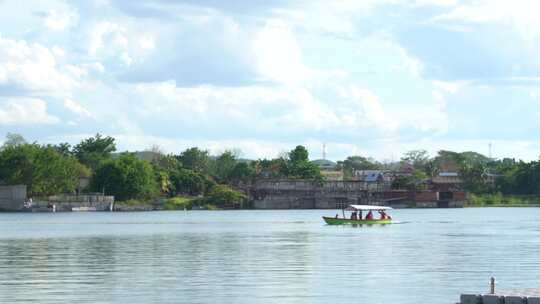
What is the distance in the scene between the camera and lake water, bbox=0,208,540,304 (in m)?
53.7

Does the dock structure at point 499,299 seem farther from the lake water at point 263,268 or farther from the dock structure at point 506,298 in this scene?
the lake water at point 263,268

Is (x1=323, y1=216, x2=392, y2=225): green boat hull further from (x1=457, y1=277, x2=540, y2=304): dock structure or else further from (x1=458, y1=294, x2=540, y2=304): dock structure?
(x1=458, y1=294, x2=540, y2=304): dock structure

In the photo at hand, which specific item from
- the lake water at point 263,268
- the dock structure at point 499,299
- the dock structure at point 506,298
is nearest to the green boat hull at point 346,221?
the lake water at point 263,268

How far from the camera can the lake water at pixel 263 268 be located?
5372 centimetres

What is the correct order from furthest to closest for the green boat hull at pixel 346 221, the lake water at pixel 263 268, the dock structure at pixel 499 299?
the green boat hull at pixel 346 221
the lake water at pixel 263 268
the dock structure at pixel 499 299

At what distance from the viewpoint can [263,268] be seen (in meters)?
68.2

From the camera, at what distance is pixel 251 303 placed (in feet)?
165

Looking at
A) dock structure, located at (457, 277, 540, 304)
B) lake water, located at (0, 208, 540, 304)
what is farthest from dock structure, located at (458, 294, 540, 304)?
lake water, located at (0, 208, 540, 304)

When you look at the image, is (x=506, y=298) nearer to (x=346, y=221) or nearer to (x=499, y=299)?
(x=499, y=299)

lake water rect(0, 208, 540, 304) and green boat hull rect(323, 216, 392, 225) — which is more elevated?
green boat hull rect(323, 216, 392, 225)

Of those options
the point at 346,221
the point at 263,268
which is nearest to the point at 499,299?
the point at 263,268

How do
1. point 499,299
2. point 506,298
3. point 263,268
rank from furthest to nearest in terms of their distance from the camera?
point 263,268, point 499,299, point 506,298

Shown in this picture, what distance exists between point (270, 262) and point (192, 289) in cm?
1747

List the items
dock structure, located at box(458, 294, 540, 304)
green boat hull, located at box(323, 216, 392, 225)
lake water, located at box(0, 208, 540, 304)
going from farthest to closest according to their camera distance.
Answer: green boat hull, located at box(323, 216, 392, 225)
lake water, located at box(0, 208, 540, 304)
dock structure, located at box(458, 294, 540, 304)
